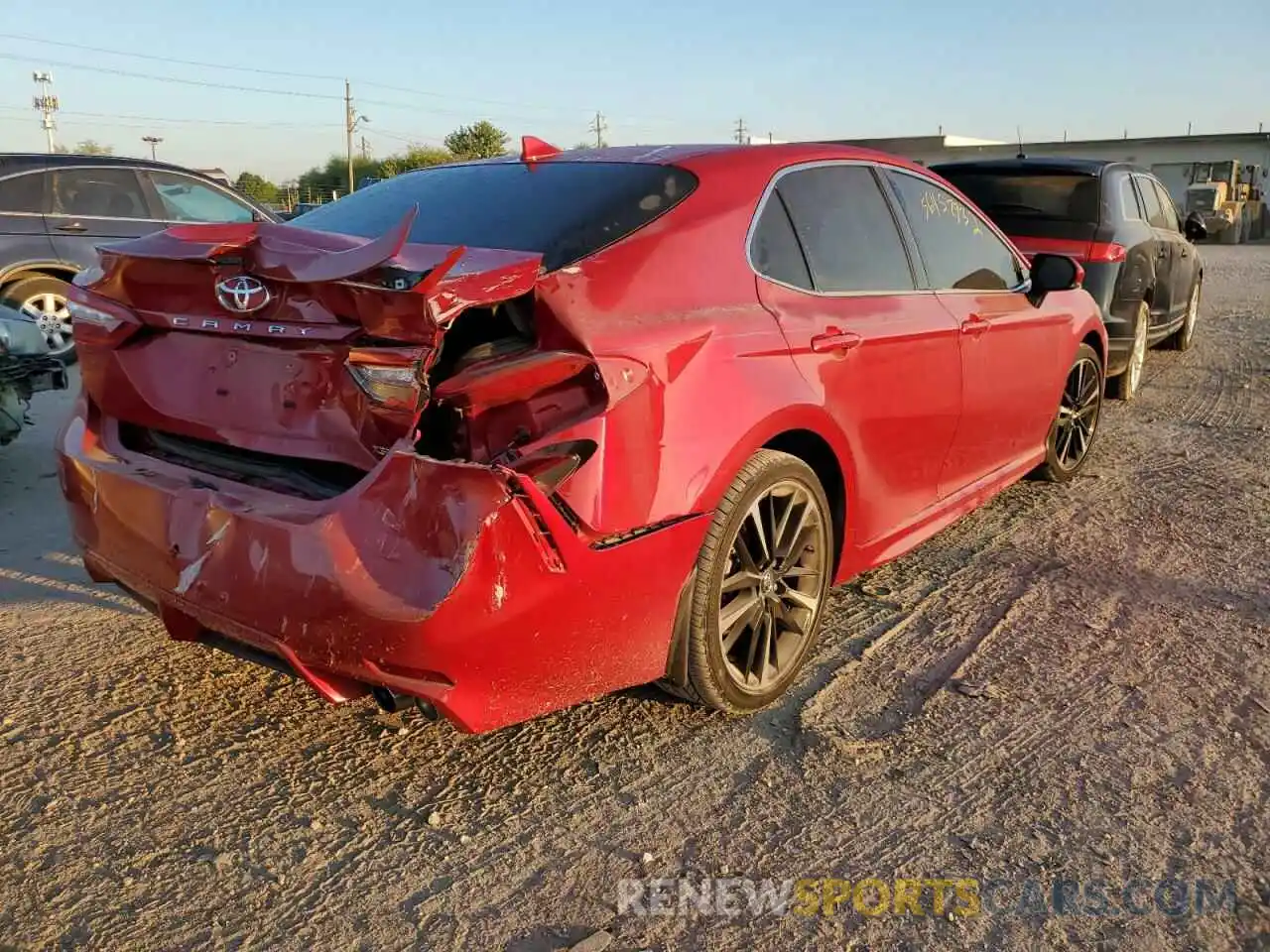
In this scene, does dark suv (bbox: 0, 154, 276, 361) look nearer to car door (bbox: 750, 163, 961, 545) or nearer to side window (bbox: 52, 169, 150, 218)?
side window (bbox: 52, 169, 150, 218)

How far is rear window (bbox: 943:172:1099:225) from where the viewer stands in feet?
23.6

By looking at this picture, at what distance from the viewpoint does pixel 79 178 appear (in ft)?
28.4

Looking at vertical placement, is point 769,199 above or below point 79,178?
below

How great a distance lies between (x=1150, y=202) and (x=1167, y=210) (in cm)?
66

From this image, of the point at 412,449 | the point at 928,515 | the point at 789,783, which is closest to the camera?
the point at 412,449

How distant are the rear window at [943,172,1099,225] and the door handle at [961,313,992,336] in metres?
3.67

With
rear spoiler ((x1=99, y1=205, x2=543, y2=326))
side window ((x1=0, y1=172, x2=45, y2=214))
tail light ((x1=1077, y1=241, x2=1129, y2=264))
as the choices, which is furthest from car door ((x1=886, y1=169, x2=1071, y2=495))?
side window ((x1=0, y1=172, x2=45, y2=214))

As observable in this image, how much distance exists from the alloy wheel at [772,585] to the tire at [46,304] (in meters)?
6.89

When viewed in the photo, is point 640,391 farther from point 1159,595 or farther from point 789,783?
point 1159,595

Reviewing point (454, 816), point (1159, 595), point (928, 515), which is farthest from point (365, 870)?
point (1159, 595)

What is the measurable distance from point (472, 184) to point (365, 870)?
213cm

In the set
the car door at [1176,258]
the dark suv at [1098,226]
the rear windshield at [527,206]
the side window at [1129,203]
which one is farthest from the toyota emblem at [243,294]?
the car door at [1176,258]

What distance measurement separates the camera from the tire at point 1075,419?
526 cm

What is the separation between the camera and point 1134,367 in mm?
7719
